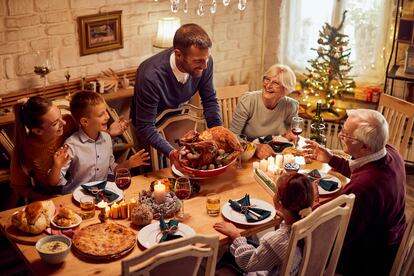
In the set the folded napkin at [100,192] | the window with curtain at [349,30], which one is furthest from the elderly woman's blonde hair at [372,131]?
the window with curtain at [349,30]

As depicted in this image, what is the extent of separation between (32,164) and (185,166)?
0.84 metres

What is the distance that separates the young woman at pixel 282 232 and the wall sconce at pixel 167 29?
2.46 m

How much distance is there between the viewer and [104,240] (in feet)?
7.55

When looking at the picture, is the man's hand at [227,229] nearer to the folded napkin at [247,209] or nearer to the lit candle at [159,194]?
the folded napkin at [247,209]

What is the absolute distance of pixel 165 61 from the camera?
329 centimetres

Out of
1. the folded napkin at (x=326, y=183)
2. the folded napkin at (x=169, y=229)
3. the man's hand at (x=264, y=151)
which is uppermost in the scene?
the man's hand at (x=264, y=151)

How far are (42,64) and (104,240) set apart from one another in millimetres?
2059

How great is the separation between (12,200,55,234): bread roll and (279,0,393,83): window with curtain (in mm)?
3427

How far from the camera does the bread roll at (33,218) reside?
2359 mm

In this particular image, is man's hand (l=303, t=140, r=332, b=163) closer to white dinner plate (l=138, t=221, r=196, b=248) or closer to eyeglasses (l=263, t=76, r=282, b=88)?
eyeglasses (l=263, t=76, r=282, b=88)

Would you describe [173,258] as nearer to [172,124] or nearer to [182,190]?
[182,190]

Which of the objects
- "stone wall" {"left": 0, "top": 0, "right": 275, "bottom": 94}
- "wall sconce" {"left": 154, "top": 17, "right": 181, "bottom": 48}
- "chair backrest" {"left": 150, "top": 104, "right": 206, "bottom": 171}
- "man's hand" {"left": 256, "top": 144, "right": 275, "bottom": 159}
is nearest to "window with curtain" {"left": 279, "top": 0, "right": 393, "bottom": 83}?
"stone wall" {"left": 0, "top": 0, "right": 275, "bottom": 94}

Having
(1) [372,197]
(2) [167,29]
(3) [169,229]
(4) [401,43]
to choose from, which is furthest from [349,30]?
(3) [169,229]

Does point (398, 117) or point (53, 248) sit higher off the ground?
point (398, 117)
